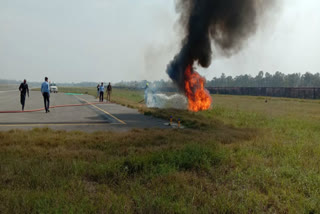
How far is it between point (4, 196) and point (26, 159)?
184cm

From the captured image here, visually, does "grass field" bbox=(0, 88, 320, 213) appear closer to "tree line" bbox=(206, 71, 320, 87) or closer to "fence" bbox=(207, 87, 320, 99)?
"fence" bbox=(207, 87, 320, 99)

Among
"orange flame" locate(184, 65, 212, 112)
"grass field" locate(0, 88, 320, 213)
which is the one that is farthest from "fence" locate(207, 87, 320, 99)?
"grass field" locate(0, 88, 320, 213)

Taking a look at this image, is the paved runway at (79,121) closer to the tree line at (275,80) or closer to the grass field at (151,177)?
the grass field at (151,177)

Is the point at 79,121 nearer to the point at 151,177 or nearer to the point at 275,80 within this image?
the point at 151,177

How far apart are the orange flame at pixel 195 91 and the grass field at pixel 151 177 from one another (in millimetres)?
10527

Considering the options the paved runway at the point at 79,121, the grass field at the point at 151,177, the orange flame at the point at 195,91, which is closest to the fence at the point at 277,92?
the orange flame at the point at 195,91

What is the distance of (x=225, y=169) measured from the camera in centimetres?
515

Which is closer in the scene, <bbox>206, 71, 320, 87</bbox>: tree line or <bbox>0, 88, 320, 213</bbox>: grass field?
<bbox>0, 88, 320, 213</bbox>: grass field

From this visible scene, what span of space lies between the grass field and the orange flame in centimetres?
1053

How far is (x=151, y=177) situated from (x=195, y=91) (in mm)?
13459

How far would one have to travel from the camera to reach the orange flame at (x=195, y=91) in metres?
17.6

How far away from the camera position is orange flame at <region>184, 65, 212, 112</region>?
57.6 ft

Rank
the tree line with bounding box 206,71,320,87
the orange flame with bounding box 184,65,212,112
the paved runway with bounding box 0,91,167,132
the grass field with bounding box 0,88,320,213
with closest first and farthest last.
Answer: the grass field with bounding box 0,88,320,213
the paved runway with bounding box 0,91,167,132
the orange flame with bounding box 184,65,212,112
the tree line with bounding box 206,71,320,87

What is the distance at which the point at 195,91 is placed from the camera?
17.5 metres
